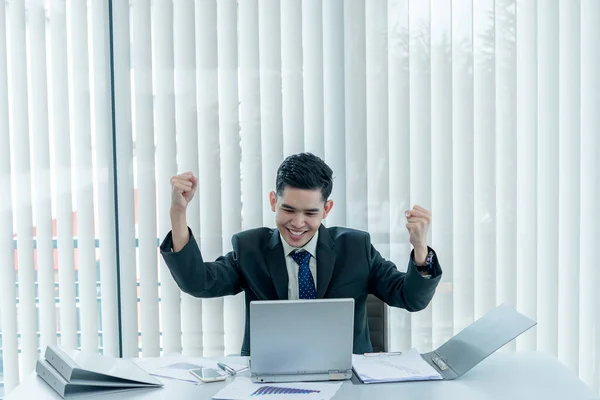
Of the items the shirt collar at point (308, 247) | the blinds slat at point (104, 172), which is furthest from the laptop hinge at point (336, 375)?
the blinds slat at point (104, 172)

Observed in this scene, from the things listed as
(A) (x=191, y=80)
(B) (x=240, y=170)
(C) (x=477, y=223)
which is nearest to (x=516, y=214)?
(C) (x=477, y=223)

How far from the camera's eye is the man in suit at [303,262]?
1982mm

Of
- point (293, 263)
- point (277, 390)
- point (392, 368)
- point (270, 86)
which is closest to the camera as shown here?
point (277, 390)

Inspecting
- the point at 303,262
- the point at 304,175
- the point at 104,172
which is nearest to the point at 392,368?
the point at 303,262

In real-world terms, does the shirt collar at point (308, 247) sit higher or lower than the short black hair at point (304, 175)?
lower


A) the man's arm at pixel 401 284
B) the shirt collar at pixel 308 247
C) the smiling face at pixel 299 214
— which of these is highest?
the smiling face at pixel 299 214

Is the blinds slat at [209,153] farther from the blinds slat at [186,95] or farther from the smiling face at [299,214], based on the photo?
the smiling face at [299,214]

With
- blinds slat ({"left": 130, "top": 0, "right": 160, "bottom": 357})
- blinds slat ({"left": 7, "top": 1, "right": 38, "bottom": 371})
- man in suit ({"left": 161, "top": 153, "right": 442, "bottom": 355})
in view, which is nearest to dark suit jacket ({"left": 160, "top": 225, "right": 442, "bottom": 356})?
man in suit ({"left": 161, "top": 153, "right": 442, "bottom": 355})

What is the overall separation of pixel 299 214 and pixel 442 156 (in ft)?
2.46

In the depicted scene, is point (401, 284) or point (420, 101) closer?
point (401, 284)

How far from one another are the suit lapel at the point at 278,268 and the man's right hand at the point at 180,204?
311 millimetres

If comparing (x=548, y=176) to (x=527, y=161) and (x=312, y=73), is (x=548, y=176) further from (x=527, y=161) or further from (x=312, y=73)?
(x=312, y=73)

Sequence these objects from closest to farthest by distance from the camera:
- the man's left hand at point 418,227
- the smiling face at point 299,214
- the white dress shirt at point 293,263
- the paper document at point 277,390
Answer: the paper document at point 277,390 → the man's left hand at point 418,227 → the smiling face at point 299,214 → the white dress shirt at point 293,263

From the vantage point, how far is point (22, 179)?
252 centimetres
